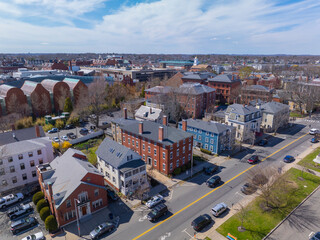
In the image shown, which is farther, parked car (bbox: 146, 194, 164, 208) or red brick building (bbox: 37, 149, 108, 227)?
parked car (bbox: 146, 194, 164, 208)

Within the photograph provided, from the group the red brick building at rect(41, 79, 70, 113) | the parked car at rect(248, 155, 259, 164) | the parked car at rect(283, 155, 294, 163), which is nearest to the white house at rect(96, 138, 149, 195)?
the parked car at rect(248, 155, 259, 164)

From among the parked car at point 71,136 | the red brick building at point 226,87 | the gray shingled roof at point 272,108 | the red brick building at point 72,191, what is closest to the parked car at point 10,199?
the red brick building at point 72,191

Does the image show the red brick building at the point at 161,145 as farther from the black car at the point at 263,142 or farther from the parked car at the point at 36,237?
the parked car at the point at 36,237

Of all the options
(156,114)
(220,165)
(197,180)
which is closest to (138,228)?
(197,180)

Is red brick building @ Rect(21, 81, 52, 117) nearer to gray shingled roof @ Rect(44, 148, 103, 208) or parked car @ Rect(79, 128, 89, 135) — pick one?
parked car @ Rect(79, 128, 89, 135)

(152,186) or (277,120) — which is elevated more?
(277,120)

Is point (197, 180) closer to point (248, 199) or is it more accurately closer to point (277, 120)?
point (248, 199)

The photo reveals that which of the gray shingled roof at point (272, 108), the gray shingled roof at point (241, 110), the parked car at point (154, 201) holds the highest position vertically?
the gray shingled roof at point (241, 110)
